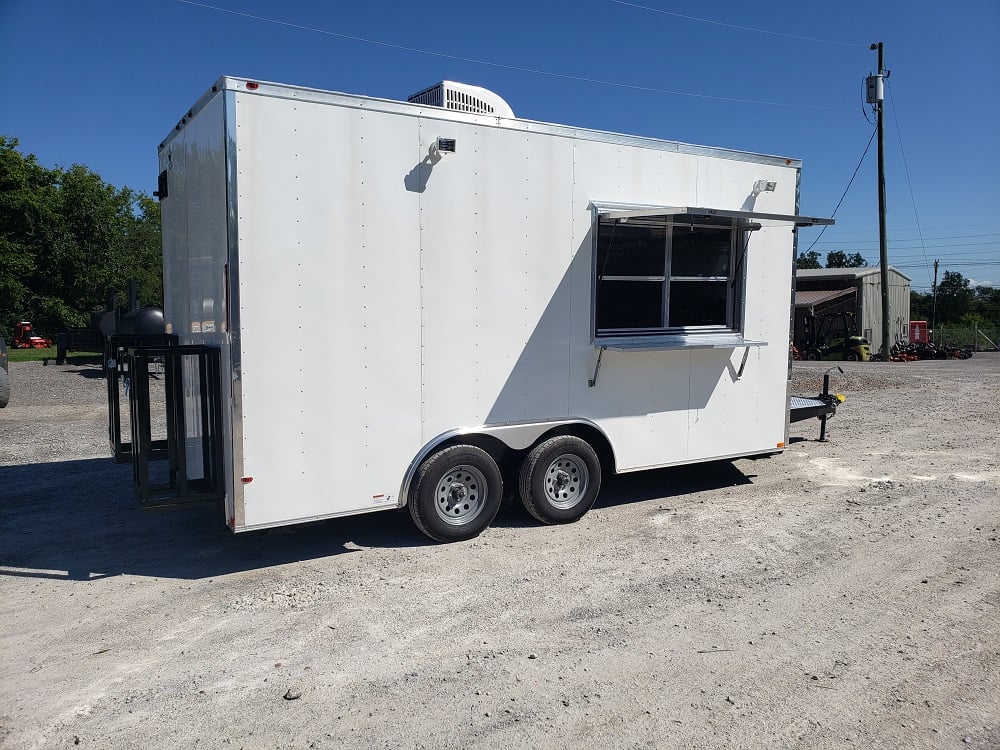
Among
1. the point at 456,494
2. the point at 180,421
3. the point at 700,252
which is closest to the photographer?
the point at 180,421

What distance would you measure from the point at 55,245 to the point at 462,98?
35.3 meters

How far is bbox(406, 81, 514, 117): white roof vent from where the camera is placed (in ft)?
20.5

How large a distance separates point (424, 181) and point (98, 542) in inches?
147

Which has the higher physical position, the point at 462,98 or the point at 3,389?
the point at 462,98

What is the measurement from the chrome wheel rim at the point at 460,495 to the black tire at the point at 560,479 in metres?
0.40

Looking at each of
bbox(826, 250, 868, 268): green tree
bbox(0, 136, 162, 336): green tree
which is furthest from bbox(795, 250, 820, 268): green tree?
bbox(0, 136, 162, 336): green tree

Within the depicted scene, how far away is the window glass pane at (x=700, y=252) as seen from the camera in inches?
265

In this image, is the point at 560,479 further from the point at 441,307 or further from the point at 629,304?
the point at 441,307

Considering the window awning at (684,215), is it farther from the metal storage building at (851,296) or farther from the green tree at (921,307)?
the green tree at (921,307)

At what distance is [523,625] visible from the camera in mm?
4320

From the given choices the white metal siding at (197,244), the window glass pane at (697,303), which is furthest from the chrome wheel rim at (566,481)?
the white metal siding at (197,244)

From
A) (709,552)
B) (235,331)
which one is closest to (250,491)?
(235,331)

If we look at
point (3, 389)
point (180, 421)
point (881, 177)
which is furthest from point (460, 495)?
point (881, 177)

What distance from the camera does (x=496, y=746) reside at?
10.3ft
